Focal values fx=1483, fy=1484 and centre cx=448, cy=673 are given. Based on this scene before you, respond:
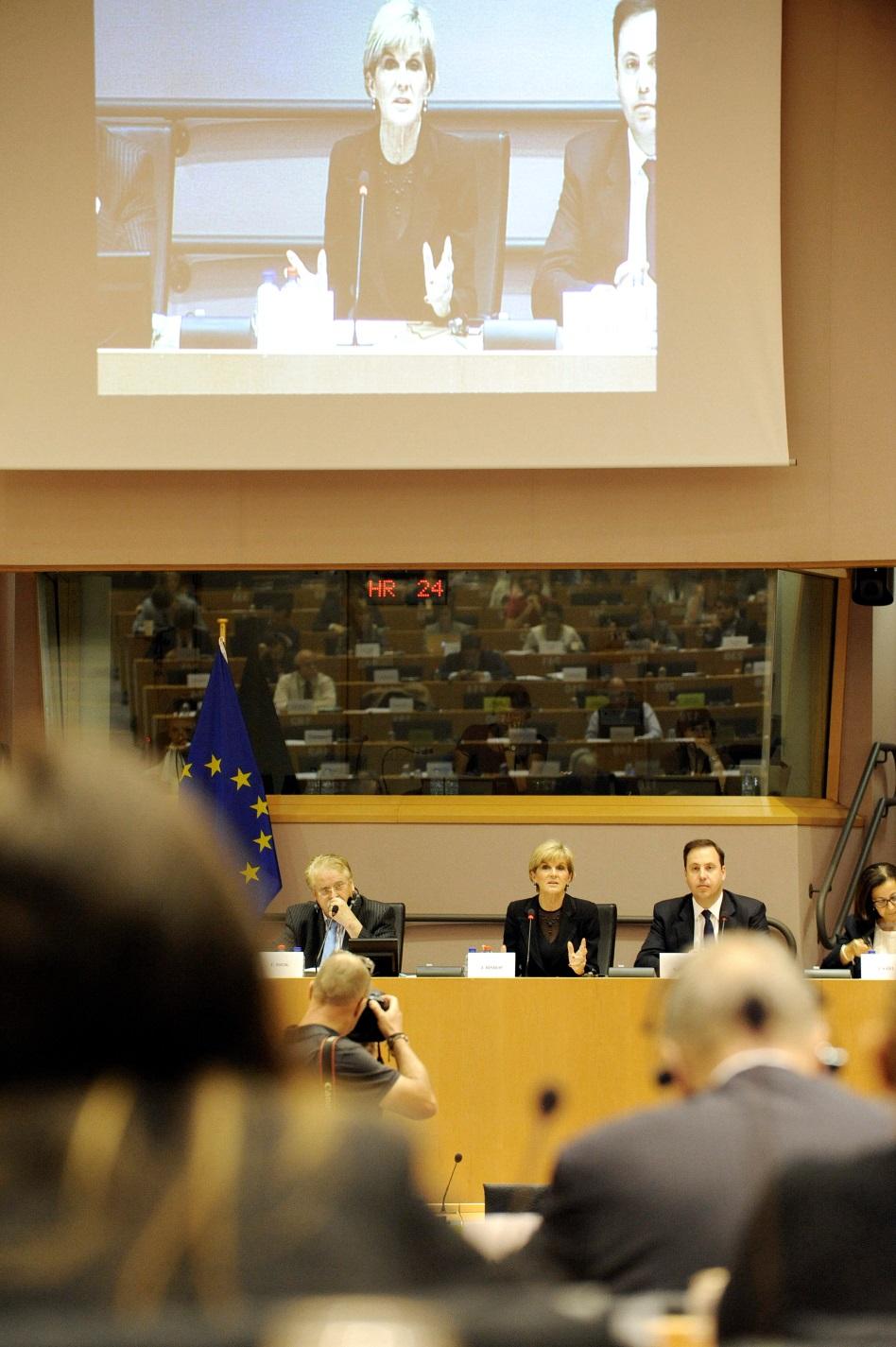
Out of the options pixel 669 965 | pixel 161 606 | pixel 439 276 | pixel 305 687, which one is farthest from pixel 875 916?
pixel 161 606

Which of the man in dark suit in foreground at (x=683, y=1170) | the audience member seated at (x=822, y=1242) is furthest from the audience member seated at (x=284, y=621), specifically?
the audience member seated at (x=822, y=1242)

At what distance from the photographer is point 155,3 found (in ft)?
21.1

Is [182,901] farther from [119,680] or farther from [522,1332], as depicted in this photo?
[119,680]

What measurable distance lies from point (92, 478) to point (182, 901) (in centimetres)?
617

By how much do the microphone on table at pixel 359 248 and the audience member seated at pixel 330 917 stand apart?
231 cm

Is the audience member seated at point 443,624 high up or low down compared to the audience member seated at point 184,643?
up

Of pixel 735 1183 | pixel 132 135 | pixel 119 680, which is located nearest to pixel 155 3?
pixel 132 135

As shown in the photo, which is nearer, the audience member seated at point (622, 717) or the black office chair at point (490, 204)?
the black office chair at point (490, 204)

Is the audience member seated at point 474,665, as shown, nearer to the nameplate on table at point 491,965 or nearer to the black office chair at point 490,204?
the black office chair at point 490,204

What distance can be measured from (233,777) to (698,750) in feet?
8.68

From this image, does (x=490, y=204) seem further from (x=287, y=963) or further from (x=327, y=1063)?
(x=327, y=1063)

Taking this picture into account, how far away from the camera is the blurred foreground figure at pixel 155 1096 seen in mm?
707

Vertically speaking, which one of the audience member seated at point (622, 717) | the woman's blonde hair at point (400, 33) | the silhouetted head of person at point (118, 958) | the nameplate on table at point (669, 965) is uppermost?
the woman's blonde hair at point (400, 33)

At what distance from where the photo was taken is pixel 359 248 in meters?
6.46
